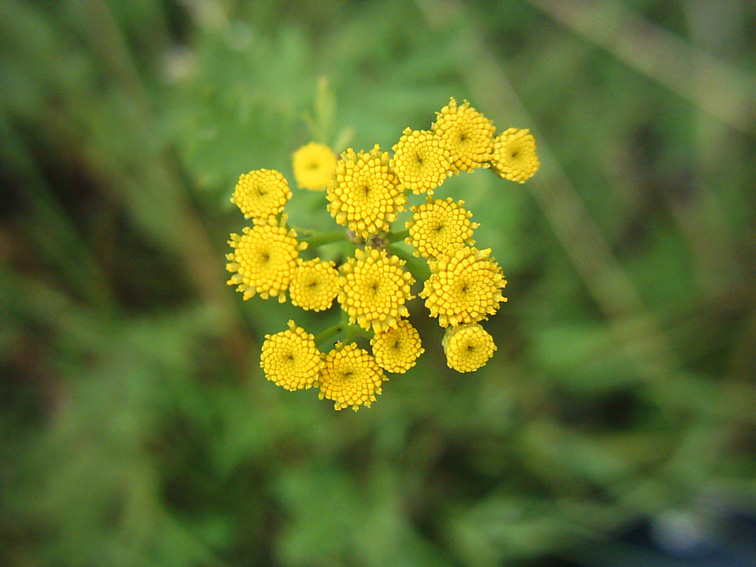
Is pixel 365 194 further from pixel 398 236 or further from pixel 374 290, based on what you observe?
pixel 374 290

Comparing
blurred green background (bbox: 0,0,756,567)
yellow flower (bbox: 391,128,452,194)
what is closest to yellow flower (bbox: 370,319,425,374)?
yellow flower (bbox: 391,128,452,194)

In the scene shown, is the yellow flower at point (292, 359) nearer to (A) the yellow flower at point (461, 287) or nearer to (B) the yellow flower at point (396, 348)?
(B) the yellow flower at point (396, 348)

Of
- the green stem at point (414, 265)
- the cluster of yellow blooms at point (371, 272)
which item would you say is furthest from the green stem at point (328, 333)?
the green stem at point (414, 265)

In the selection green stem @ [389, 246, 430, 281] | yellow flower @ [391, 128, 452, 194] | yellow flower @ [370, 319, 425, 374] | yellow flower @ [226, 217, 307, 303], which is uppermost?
yellow flower @ [391, 128, 452, 194]

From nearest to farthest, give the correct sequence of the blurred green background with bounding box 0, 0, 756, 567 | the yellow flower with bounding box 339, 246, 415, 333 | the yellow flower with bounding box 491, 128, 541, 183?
the yellow flower with bounding box 339, 246, 415, 333 → the yellow flower with bounding box 491, 128, 541, 183 → the blurred green background with bounding box 0, 0, 756, 567

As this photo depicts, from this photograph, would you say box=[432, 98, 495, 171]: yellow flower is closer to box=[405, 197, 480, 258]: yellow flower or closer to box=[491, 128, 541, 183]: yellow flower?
box=[491, 128, 541, 183]: yellow flower

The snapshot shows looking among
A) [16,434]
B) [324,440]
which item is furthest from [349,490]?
[16,434]

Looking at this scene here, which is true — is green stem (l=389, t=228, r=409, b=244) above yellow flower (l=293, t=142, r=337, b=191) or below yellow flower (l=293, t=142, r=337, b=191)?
below
